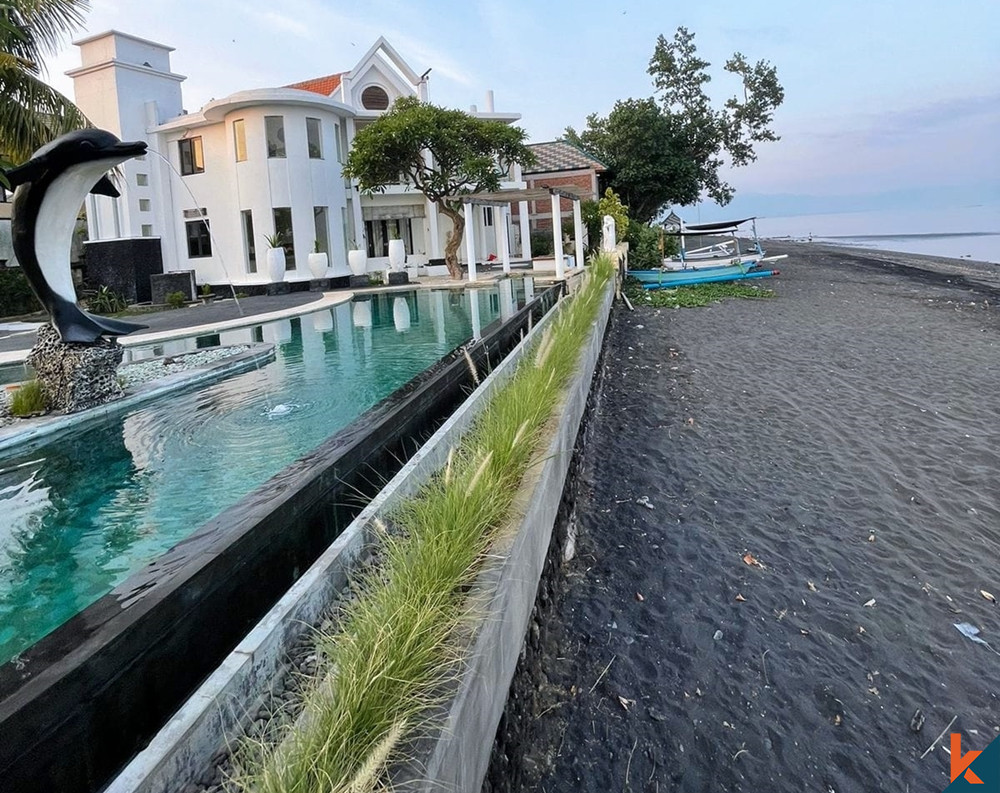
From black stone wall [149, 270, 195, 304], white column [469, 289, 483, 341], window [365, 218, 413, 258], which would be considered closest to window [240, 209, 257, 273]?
black stone wall [149, 270, 195, 304]

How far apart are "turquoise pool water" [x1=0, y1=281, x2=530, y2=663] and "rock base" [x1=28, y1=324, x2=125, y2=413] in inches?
13.4

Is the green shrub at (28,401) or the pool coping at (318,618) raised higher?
the green shrub at (28,401)

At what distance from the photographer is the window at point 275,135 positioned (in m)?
21.7

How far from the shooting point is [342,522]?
3957 millimetres

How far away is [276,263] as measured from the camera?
68.8 ft

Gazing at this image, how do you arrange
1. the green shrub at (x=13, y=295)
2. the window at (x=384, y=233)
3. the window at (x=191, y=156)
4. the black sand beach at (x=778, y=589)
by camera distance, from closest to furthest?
the black sand beach at (x=778, y=589) < the green shrub at (x=13, y=295) < the window at (x=191, y=156) < the window at (x=384, y=233)

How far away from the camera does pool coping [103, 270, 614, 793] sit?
1828mm

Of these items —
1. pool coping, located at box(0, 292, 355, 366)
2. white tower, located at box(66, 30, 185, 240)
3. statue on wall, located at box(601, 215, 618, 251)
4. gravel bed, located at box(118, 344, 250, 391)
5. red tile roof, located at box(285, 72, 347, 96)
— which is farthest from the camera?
red tile roof, located at box(285, 72, 347, 96)

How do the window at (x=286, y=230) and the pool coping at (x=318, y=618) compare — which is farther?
the window at (x=286, y=230)

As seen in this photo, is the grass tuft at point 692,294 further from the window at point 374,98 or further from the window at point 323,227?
the window at point 374,98

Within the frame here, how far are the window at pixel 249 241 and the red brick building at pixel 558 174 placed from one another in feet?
41.7

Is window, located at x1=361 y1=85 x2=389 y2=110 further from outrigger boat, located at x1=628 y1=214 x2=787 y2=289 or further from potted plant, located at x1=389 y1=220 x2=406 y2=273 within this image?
outrigger boat, located at x1=628 y1=214 x2=787 y2=289

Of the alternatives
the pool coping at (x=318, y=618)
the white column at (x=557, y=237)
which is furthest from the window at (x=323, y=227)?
the pool coping at (x=318, y=618)

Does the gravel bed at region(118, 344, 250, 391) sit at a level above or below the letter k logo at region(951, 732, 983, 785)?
above
